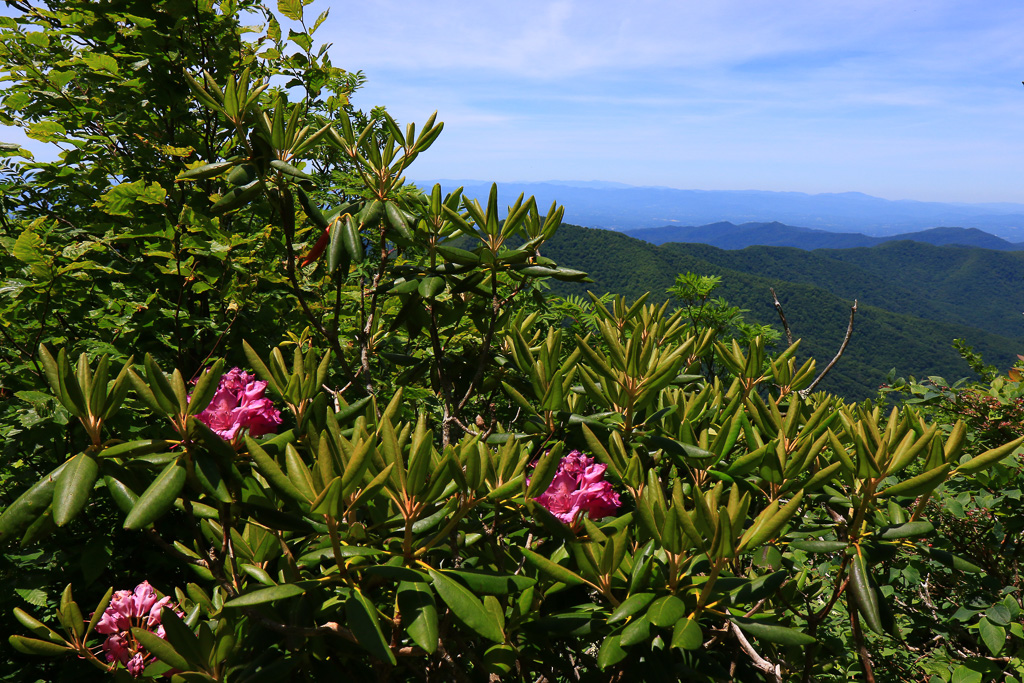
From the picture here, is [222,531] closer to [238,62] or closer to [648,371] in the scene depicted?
[648,371]

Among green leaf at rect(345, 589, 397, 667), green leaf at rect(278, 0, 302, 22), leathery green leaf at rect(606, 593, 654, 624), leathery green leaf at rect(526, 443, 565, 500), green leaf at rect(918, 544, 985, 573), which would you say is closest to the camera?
green leaf at rect(345, 589, 397, 667)

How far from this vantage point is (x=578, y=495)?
1303 millimetres

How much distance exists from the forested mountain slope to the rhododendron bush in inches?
291

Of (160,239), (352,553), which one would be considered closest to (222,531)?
(352,553)

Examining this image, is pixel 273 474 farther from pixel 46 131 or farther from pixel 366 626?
pixel 46 131

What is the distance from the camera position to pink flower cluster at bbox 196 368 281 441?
1278 millimetres

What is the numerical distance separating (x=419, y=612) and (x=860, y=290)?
129 meters

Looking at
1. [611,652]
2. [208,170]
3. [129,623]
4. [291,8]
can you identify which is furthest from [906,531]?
[291,8]

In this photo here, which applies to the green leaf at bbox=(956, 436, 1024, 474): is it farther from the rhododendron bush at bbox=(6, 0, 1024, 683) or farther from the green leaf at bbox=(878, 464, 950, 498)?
the green leaf at bbox=(878, 464, 950, 498)

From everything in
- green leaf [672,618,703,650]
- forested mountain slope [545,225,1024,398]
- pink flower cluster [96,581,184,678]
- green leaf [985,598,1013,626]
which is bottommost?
forested mountain slope [545,225,1024,398]

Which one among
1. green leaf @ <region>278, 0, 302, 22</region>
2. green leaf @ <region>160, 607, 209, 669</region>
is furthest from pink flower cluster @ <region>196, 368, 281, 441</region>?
green leaf @ <region>278, 0, 302, 22</region>

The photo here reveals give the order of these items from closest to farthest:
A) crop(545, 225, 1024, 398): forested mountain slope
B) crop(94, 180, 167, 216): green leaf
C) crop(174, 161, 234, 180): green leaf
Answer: crop(174, 161, 234, 180): green leaf
crop(94, 180, 167, 216): green leaf
crop(545, 225, 1024, 398): forested mountain slope

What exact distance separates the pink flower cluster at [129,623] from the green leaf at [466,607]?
79 cm

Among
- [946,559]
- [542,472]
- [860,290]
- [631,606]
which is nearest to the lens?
[631,606]
